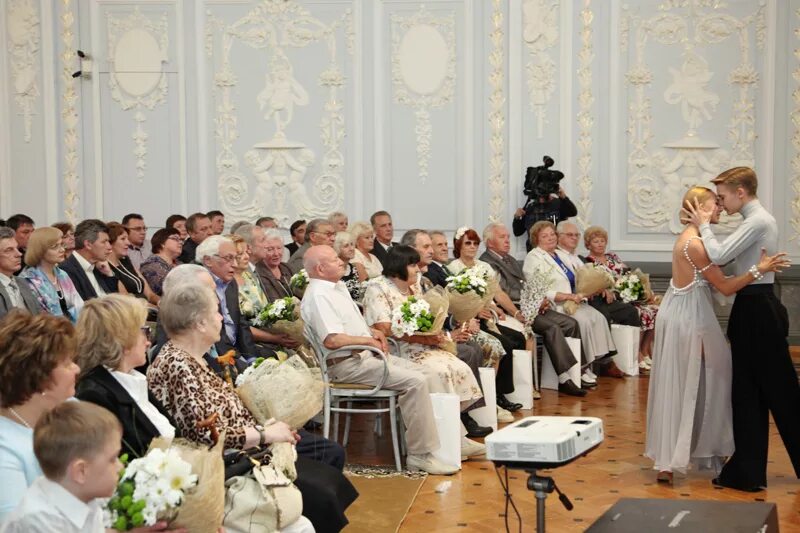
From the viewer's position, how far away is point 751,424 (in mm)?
6199

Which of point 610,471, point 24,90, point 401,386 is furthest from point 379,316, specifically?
point 24,90

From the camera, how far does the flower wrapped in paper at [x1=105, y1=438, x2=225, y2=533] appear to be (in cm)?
314

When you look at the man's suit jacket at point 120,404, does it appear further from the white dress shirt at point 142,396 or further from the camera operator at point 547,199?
the camera operator at point 547,199

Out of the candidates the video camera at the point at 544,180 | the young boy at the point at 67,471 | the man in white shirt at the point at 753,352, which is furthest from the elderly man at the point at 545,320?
the young boy at the point at 67,471

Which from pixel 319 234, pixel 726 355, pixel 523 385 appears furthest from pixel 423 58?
pixel 726 355

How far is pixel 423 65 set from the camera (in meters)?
12.3

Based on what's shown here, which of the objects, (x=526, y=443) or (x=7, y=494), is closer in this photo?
(x=7, y=494)

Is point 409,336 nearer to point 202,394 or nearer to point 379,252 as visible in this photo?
point 202,394

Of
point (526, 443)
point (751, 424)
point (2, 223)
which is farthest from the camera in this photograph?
point (2, 223)

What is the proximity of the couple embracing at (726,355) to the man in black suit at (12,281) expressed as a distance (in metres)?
3.76

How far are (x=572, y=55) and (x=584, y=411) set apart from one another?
4.78 metres

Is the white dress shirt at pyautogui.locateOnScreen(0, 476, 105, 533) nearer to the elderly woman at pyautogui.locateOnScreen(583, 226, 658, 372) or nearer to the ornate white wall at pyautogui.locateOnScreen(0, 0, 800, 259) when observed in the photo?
the elderly woman at pyautogui.locateOnScreen(583, 226, 658, 372)

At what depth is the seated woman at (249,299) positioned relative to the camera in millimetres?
7449

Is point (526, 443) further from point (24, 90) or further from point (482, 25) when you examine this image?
point (24, 90)
